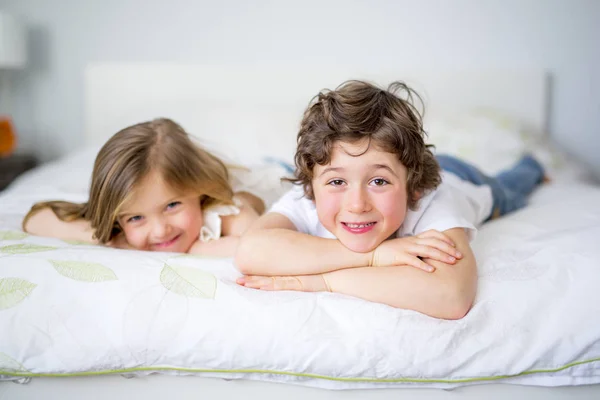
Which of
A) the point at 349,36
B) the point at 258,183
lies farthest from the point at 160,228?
the point at 349,36

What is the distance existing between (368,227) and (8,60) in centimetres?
218

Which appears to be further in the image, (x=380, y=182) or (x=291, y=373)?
(x=380, y=182)

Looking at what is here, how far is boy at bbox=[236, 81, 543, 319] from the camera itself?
3.47 ft

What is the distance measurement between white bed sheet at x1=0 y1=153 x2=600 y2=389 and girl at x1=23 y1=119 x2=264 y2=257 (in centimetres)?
30

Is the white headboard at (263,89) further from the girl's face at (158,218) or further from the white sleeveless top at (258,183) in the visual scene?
the girl's face at (158,218)

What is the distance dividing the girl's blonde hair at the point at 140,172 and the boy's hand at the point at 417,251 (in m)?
0.49

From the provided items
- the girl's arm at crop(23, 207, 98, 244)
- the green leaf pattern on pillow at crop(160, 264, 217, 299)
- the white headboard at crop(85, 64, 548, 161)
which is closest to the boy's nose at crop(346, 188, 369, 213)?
the green leaf pattern on pillow at crop(160, 264, 217, 299)

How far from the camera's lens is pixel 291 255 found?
3.76 feet

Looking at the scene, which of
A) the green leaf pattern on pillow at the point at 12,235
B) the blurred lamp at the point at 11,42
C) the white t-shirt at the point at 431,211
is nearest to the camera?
the white t-shirt at the point at 431,211

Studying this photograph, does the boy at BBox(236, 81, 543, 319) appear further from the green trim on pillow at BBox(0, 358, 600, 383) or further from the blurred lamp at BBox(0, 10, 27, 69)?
the blurred lamp at BBox(0, 10, 27, 69)

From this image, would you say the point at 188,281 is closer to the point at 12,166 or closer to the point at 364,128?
the point at 364,128

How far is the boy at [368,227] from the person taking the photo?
106 centimetres

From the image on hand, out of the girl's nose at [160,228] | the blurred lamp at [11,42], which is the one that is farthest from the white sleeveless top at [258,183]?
the blurred lamp at [11,42]

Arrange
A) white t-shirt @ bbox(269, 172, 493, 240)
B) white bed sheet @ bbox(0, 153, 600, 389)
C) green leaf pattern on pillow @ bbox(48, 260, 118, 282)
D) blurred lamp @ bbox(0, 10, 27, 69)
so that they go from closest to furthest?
1. white bed sheet @ bbox(0, 153, 600, 389)
2. green leaf pattern on pillow @ bbox(48, 260, 118, 282)
3. white t-shirt @ bbox(269, 172, 493, 240)
4. blurred lamp @ bbox(0, 10, 27, 69)
